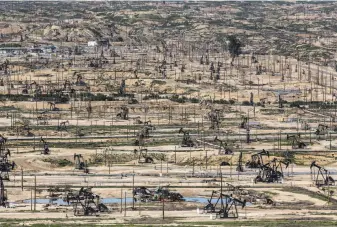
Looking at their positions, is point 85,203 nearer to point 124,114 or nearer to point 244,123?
point 244,123

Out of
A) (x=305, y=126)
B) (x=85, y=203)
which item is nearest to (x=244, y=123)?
(x=305, y=126)

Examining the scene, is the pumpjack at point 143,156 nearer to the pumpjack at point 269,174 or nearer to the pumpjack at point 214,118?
the pumpjack at point 269,174

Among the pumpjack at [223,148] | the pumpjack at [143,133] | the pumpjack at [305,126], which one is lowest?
the pumpjack at [223,148]

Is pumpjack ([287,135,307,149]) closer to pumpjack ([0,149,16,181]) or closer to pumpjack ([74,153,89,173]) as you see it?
pumpjack ([74,153,89,173])

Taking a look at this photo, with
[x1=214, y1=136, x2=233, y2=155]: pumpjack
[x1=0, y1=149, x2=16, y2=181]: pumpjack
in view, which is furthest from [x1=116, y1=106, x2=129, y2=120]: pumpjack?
[x1=0, y1=149, x2=16, y2=181]: pumpjack

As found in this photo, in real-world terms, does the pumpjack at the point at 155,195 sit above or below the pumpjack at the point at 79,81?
below

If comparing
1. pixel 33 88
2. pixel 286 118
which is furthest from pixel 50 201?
pixel 33 88

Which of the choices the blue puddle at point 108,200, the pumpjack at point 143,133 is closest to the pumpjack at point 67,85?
the pumpjack at point 143,133

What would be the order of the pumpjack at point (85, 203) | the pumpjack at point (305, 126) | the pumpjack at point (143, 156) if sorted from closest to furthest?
the pumpjack at point (85, 203) < the pumpjack at point (143, 156) < the pumpjack at point (305, 126)
